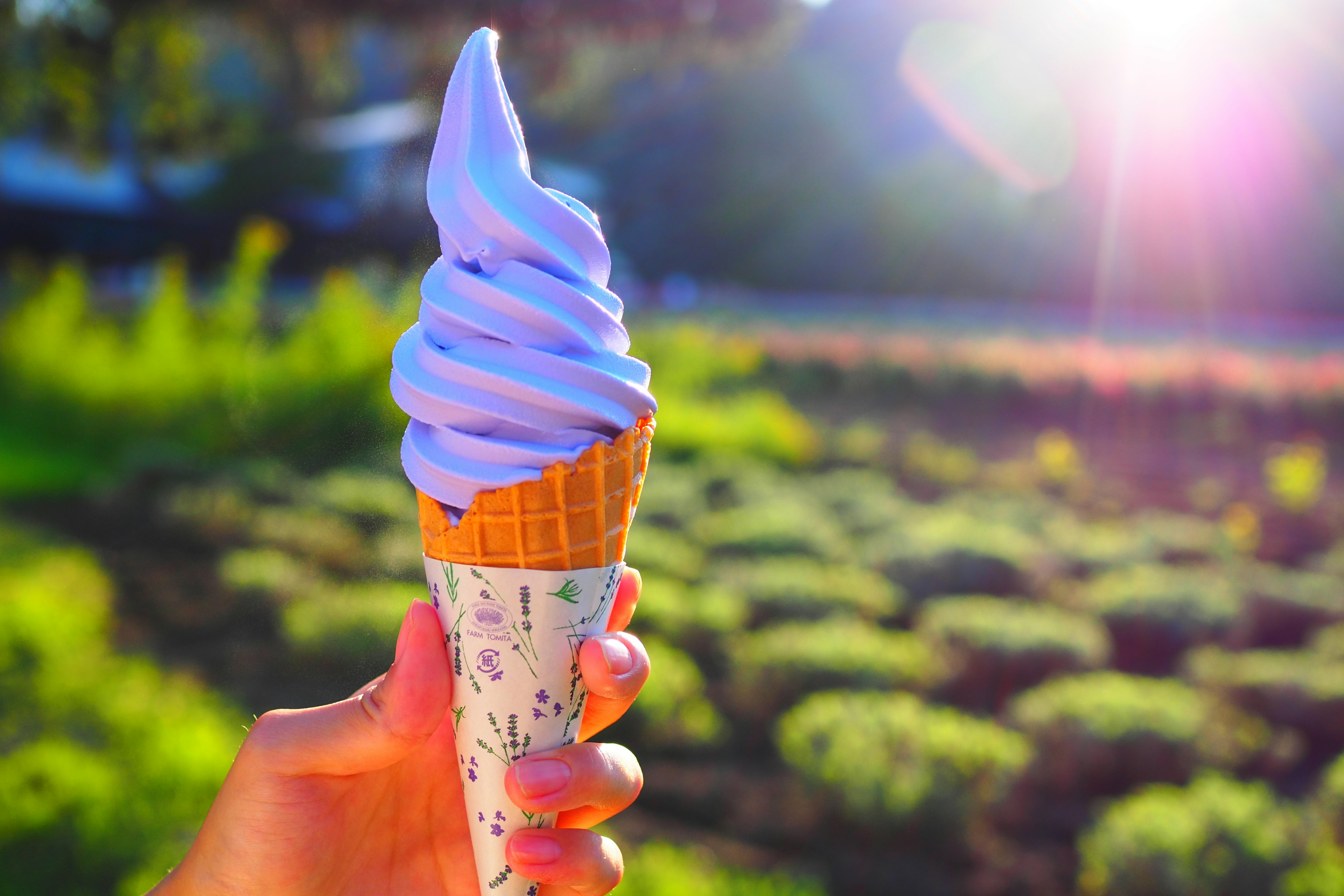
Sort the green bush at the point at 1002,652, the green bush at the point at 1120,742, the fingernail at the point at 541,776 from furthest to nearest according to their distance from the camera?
the green bush at the point at 1002,652 < the green bush at the point at 1120,742 < the fingernail at the point at 541,776

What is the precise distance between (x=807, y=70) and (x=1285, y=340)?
18002mm

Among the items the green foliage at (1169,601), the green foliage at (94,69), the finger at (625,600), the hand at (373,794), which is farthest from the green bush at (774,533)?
the green foliage at (94,69)

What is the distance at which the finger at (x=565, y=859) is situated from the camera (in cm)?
137

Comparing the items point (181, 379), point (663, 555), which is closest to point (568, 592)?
point (663, 555)

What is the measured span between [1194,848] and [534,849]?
234cm

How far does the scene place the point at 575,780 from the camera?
1.37 meters

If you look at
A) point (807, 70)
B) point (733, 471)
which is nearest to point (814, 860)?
point (733, 471)

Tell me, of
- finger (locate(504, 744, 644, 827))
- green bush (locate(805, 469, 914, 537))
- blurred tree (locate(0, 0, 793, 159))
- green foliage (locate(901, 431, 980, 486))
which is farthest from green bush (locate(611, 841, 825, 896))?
green foliage (locate(901, 431, 980, 486))

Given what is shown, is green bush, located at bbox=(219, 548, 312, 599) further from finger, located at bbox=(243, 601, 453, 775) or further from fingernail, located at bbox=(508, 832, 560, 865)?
fingernail, located at bbox=(508, 832, 560, 865)

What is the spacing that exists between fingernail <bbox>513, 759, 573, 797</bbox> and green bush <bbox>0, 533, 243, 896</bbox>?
1.68m

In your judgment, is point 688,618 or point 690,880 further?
point 688,618

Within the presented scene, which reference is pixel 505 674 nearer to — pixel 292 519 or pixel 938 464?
pixel 292 519

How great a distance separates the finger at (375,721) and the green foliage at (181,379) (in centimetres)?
386

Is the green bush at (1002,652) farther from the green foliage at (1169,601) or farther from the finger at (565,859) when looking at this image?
the finger at (565,859)
